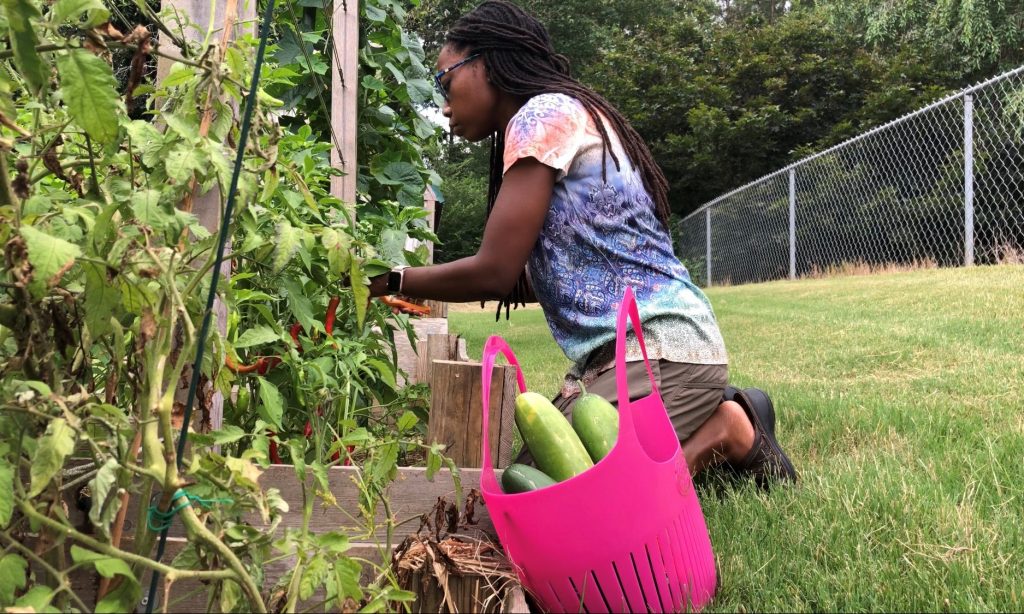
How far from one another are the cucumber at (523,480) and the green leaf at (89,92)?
972mm

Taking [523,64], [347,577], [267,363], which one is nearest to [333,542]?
[347,577]

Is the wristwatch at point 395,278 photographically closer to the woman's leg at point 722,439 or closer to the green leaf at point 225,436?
the green leaf at point 225,436

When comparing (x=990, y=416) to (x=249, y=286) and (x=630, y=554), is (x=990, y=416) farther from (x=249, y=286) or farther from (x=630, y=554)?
(x=249, y=286)

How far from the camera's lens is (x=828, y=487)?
2.26m

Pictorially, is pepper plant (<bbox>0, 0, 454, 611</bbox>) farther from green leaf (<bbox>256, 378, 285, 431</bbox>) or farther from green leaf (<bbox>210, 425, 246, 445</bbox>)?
green leaf (<bbox>256, 378, 285, 431</bbox>)

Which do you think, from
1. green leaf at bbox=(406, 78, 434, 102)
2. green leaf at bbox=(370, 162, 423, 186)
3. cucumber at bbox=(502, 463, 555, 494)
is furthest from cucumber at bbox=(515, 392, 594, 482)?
green leaf at bbox=(406, 78, 434, 102)

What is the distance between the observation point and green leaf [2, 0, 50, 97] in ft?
2.79

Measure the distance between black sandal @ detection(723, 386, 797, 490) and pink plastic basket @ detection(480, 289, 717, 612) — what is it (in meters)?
0.95

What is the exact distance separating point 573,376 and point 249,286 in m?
0.95

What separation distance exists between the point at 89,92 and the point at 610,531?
1.02 meters

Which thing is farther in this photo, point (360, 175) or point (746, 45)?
point (746, 45)

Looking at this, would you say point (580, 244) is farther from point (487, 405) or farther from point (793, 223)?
point (793, 223)

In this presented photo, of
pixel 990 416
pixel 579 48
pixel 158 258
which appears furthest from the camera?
pixel 579 48

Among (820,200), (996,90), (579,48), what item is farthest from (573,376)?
(579,48)
